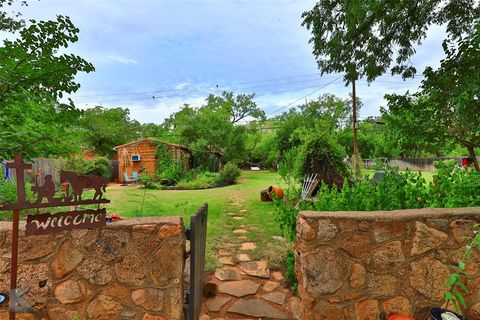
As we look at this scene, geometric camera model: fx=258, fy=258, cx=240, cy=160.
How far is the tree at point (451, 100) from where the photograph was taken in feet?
8.10

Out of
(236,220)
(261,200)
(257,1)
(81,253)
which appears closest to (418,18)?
(257,1)

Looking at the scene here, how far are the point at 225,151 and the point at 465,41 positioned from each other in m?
15.8

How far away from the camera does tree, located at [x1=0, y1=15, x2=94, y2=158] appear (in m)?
1.69

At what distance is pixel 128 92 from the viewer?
26906 millimetres

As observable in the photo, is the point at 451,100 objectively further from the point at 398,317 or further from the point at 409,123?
the point at 398,317

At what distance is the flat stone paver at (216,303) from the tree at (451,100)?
9.01ft

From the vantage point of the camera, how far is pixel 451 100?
2598mm

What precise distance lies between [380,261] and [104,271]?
201 cm

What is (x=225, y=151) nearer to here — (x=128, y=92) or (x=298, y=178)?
(x=298, y=178)

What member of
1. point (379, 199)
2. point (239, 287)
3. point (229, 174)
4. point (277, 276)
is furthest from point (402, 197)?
point (229, 174)

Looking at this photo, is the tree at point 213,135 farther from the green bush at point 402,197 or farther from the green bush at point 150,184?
the green bush at point 402,197

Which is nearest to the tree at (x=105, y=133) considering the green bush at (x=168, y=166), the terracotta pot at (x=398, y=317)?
the green bush at (x=168, y=166)

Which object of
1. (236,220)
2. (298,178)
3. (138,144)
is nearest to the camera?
(236,220)

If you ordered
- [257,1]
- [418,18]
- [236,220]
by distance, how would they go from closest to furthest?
[418,18] < [257,1] < [236,220]
